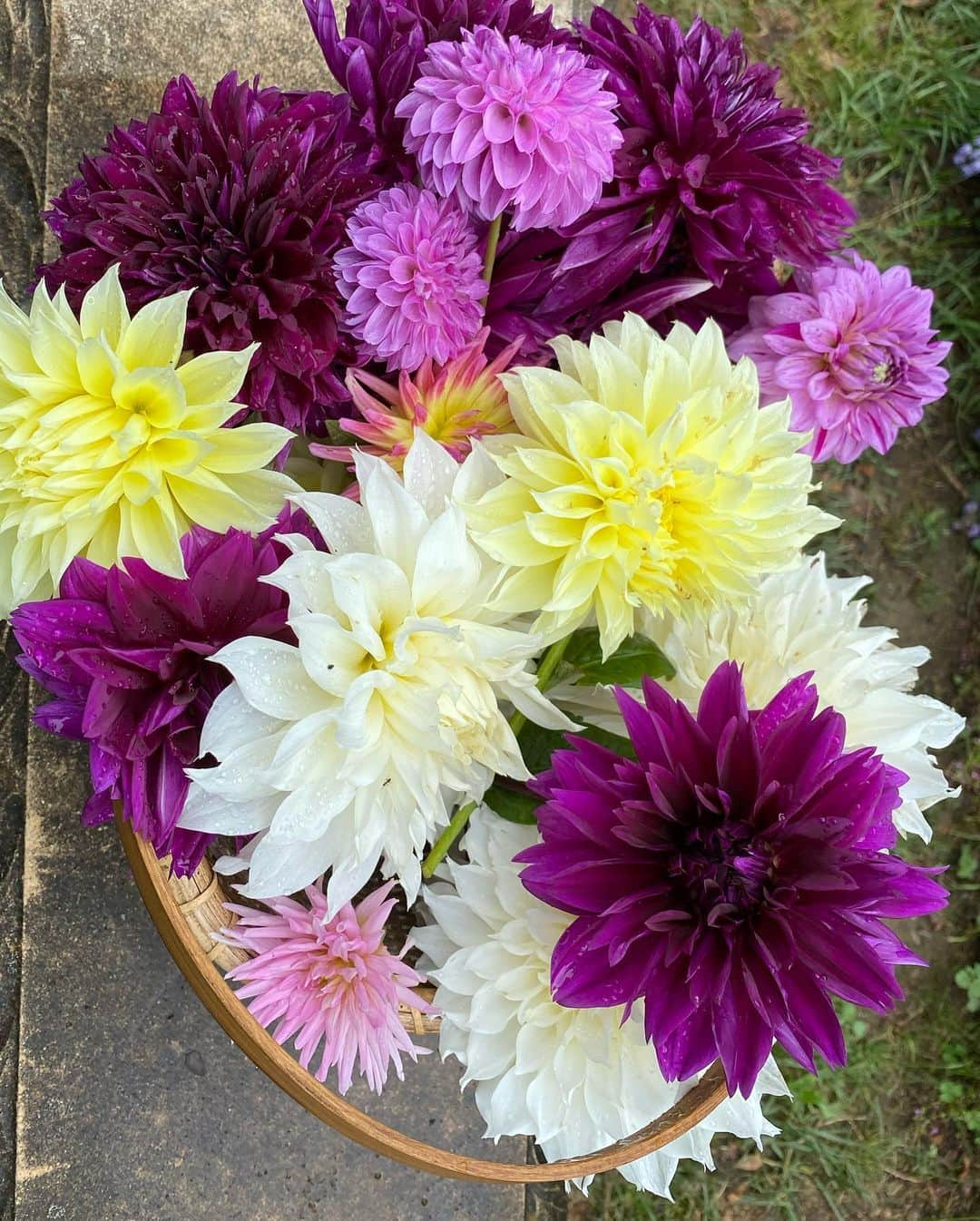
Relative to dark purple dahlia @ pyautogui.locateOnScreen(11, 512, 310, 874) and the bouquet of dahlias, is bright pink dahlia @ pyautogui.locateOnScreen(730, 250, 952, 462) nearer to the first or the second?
the bouquet of dahlias

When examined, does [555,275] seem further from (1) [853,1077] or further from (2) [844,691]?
(1) [853,1077]

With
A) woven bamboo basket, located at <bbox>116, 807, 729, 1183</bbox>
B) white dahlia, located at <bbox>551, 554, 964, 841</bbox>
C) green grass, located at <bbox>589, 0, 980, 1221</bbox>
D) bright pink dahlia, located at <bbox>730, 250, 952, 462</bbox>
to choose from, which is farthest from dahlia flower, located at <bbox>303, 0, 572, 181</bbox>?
green grass, located at <bbox>589, 0, 980, 1221</bbox>

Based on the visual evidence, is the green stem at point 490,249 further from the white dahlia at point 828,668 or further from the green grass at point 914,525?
the green grass at point 914,525

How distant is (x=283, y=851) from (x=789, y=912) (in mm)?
261

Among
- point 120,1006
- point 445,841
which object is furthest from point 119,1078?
point 445,841

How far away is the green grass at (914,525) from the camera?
51.4 inches

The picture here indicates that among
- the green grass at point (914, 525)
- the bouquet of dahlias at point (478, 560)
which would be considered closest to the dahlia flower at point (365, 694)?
the bouquet of dahlias at point (478, 560)

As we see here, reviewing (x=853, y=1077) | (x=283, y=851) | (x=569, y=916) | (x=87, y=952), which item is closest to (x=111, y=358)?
(x=283, y=851)

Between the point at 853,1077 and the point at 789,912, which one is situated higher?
the point at 789,912

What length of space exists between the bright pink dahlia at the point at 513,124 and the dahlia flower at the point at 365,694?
15 cm

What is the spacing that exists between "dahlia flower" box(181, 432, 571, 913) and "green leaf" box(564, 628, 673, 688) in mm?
114

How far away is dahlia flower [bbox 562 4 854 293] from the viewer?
620 millimetres

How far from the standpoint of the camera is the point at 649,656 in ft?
2.12

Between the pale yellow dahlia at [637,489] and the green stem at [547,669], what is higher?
the pale yellow dahlia at [637,489]
